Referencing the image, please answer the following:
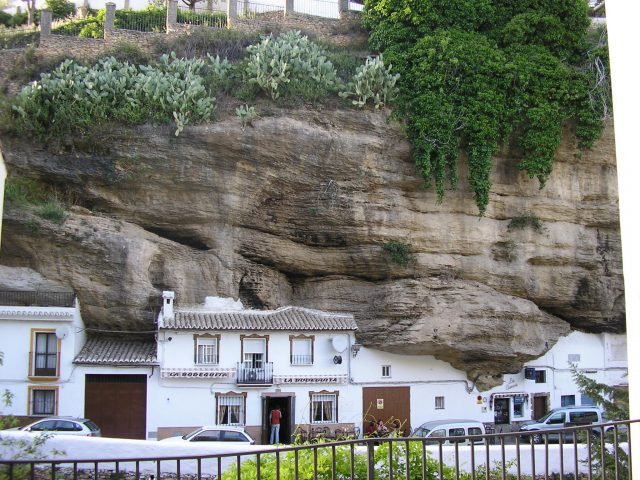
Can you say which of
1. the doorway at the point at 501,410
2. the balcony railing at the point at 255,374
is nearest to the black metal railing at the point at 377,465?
the balcony railing at the point at 255,374

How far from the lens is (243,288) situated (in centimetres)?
2322

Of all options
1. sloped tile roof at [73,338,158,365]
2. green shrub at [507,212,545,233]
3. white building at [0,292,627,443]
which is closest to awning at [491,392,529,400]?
white building at [0,292,627,443]

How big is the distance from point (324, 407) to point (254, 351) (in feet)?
9.16

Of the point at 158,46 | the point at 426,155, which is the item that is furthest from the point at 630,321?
the point at 158,46

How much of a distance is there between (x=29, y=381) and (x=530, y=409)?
629 inches

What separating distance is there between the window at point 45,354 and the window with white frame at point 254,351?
17.5 ft

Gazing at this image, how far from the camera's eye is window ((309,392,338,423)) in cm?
2252

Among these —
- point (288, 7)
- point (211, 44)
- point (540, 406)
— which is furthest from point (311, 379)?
point (288, 7)

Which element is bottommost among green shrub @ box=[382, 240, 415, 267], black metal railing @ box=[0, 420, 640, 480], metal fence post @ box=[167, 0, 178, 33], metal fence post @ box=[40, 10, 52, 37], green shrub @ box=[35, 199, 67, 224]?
black metal railing @ box=[0, 420, 640, 480]

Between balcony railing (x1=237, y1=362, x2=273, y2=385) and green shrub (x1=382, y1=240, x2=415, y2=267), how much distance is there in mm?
4949

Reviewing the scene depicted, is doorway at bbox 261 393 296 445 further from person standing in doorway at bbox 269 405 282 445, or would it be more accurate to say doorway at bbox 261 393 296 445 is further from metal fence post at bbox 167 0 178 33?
metal fence post at bbox 167 0 178 33

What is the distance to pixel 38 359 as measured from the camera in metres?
20.8

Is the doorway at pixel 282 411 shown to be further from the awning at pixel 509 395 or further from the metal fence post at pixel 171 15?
the metal fence post at pixel 171 15

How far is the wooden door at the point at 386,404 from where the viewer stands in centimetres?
2309
